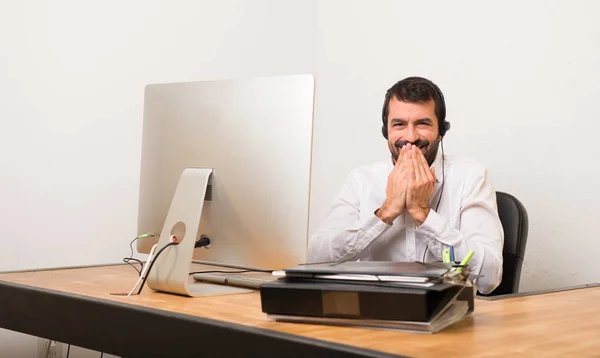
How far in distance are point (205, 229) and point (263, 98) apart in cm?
34

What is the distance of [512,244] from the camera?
2.22 metres

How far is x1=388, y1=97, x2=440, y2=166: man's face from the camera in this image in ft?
7.76

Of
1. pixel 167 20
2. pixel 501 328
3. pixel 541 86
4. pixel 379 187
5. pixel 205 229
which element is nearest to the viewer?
pixel 501 328

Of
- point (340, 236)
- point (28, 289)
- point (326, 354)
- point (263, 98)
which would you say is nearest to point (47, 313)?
point (28, 289)

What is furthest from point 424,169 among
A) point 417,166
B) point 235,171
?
point 235,171

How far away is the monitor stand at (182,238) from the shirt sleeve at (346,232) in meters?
0.59

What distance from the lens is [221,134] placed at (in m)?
1.67

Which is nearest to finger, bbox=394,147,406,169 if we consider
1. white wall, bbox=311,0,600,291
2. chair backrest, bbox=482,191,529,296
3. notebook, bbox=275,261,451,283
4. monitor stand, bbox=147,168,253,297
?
chair backrest, bbox=482,191,529,296

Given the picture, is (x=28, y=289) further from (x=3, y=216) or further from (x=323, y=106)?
(x=323, y=106)

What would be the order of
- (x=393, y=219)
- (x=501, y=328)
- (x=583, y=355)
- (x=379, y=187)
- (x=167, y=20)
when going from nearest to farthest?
(x=583, y=355)
(x=501, y=328)
(x=393, y=219)
(x=379, y=187)
(x=167, y=20)

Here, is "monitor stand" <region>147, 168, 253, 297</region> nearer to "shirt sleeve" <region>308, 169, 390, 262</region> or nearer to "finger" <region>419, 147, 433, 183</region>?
"shirt sleeve" <region>308, 169, 390, 262</region>

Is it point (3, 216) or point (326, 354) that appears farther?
point (3, 216)

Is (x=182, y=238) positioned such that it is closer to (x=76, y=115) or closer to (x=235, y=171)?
(x=235, y=171)

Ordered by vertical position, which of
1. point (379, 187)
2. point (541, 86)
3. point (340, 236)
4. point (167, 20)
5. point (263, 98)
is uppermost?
point (167, 20)
